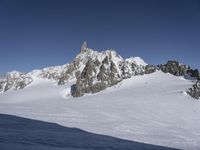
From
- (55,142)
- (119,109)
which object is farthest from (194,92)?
(55,142)

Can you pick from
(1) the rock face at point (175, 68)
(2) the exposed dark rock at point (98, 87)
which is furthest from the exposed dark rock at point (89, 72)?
(1) the rock face at point (175, 68)

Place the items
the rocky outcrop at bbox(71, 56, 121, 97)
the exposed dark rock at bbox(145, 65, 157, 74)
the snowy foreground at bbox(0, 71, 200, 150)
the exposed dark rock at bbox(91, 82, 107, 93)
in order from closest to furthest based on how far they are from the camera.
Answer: the snowy foreground at bbox(0, 71, 200, 150) < the exposed dark rock at bbox(91, 82, 107, 93) < the exposed dark rock at bbox(145, 65, 157, 74) < the rocky outcrop at bbox(71, 56, 121, 97)

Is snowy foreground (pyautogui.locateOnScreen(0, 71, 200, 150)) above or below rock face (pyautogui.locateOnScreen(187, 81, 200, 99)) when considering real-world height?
below

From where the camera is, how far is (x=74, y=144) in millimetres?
17797

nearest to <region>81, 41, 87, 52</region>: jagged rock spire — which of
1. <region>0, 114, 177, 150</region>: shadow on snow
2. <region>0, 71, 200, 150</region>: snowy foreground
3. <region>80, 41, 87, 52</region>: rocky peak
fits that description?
<region>80, 41, 87, 52</region>: rocky peak

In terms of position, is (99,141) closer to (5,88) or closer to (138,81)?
(138,81)

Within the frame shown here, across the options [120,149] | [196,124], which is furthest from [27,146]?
[196,124]

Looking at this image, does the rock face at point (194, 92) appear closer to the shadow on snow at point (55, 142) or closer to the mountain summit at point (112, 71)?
the mountain summit at point (112, 71)

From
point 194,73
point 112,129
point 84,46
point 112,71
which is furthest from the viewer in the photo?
point 84,46

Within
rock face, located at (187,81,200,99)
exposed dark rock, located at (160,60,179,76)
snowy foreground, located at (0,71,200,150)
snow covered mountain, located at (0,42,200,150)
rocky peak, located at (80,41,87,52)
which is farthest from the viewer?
rocky peak, located at (80,41,87,52)

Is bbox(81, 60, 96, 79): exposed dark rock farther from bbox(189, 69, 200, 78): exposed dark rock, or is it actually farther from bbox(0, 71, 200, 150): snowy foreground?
bbox(0, 71, 200, 150): snowy foreground

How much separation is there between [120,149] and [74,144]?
8.02 ft

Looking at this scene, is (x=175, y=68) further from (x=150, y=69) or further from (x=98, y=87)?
(x=98, y=87)

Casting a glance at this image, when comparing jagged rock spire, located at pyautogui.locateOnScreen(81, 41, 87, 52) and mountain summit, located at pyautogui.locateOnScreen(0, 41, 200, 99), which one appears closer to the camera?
mountain summit, located at pyautogui.locateOnScreen(0, 41, 200, 99)
